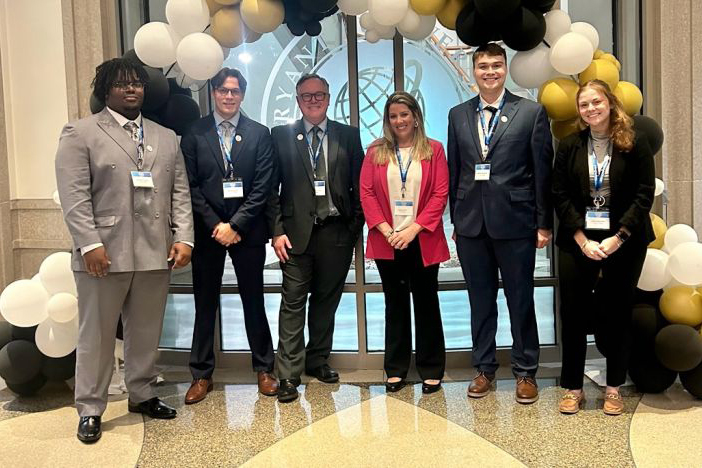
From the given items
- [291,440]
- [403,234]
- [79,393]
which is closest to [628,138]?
[403,234]

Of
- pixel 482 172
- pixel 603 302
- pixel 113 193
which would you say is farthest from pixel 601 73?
pixel 113 193

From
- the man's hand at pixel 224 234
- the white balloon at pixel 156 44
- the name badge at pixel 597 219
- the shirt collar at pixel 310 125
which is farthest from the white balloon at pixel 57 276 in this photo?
the name badge at pixel 597 219

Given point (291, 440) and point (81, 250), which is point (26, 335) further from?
point (291, 440)

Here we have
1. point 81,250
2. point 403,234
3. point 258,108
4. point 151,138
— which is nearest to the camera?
point 81,250

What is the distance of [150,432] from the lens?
336 cm

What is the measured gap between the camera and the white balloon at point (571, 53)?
3467 millimetres

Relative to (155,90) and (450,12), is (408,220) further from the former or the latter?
(155,90)

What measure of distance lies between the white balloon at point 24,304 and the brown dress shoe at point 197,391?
2.81 ft

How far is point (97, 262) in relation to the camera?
318 cm

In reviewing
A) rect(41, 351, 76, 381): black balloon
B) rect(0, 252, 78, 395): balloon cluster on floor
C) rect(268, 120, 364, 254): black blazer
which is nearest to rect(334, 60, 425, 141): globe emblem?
rect(268, 120, 364, 254): black blazer

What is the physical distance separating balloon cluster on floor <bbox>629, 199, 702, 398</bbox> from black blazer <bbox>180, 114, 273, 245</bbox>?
2.02 meters

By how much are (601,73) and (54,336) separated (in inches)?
124

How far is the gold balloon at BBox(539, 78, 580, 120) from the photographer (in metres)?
3.58

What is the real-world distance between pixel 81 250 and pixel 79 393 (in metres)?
0.70
